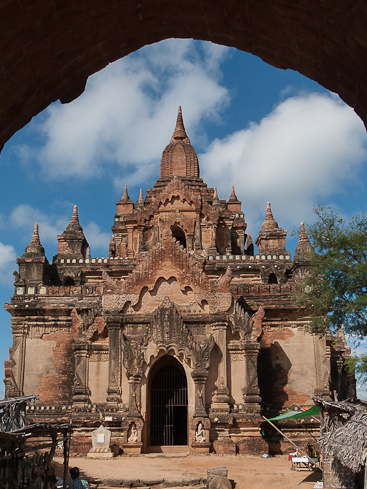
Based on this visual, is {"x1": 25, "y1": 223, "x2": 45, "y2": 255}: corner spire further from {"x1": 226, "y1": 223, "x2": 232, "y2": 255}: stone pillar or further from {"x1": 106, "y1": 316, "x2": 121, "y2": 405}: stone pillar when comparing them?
{"x1": 226, "y1": 223, "x2": 232, "y2": 255}: stone pillar

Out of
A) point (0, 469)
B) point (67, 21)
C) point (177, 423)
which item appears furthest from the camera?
point (177, 423)

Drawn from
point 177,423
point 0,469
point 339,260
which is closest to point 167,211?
point 177,423

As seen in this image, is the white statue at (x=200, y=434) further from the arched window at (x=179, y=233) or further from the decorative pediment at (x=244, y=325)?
the arched window at (x=179, y=233)

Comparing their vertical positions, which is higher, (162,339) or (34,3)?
(34,3)

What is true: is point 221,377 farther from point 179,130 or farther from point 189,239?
point 179,130

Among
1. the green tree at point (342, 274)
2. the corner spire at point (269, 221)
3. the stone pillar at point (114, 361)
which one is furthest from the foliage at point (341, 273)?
the corner spire at point (269, 221)

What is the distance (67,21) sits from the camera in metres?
4.45

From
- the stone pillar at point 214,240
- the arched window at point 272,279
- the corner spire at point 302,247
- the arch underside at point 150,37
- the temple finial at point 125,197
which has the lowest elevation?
the arch underside at point 150,37

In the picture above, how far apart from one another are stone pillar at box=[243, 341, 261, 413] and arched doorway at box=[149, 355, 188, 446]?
2.36 meters

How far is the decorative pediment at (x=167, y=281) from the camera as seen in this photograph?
20.3 meters

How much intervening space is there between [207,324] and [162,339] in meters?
1.90

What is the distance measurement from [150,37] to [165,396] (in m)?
17.1

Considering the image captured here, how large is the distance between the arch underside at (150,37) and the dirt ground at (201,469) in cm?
1251

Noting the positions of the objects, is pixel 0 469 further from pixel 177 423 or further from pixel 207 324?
pixel 177 423
